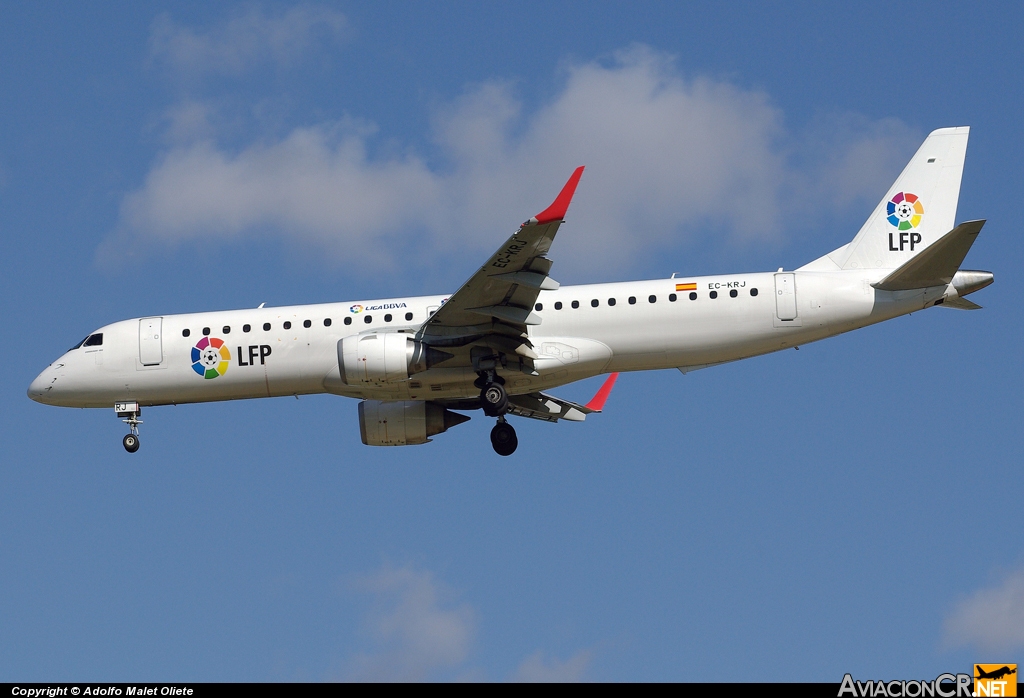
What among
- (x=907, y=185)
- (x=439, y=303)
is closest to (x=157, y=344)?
(x=439, y=303)

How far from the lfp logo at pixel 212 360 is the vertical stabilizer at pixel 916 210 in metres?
Result: 15.6

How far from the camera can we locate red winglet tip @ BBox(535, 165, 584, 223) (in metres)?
26.9

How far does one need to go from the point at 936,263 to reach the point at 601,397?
10.1 m

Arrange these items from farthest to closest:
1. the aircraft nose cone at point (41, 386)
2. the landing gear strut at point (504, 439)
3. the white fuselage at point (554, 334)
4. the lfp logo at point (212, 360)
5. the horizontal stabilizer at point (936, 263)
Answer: the aircraft nose cone at point (41, 386), the landing gear strut at point (504, 439), the lfp logo at point (212, 360), the white fuselage at point (554, 334), the horizontal stabilizer at point (936, 263)

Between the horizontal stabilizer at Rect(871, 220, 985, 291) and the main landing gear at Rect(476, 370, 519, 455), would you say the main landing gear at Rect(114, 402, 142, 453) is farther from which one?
the horizontal stabilizer at Rect(871, 220, 985, 291)

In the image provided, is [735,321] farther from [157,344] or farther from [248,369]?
[157,344]

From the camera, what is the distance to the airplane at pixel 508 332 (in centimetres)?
3091

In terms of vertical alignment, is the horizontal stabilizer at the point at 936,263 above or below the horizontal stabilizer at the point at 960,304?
above

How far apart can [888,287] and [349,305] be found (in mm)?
13344

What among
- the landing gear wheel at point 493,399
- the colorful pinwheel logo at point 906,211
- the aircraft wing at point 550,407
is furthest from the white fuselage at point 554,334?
the aircraft wing at point 550,407

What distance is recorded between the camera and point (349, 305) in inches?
1303

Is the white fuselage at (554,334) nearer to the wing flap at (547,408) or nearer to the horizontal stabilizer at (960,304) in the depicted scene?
the horizontal stabilizer at (960,304)

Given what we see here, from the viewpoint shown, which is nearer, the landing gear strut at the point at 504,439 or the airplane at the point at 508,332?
the airplane at the point at 508,332

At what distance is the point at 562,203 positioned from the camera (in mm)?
27031
